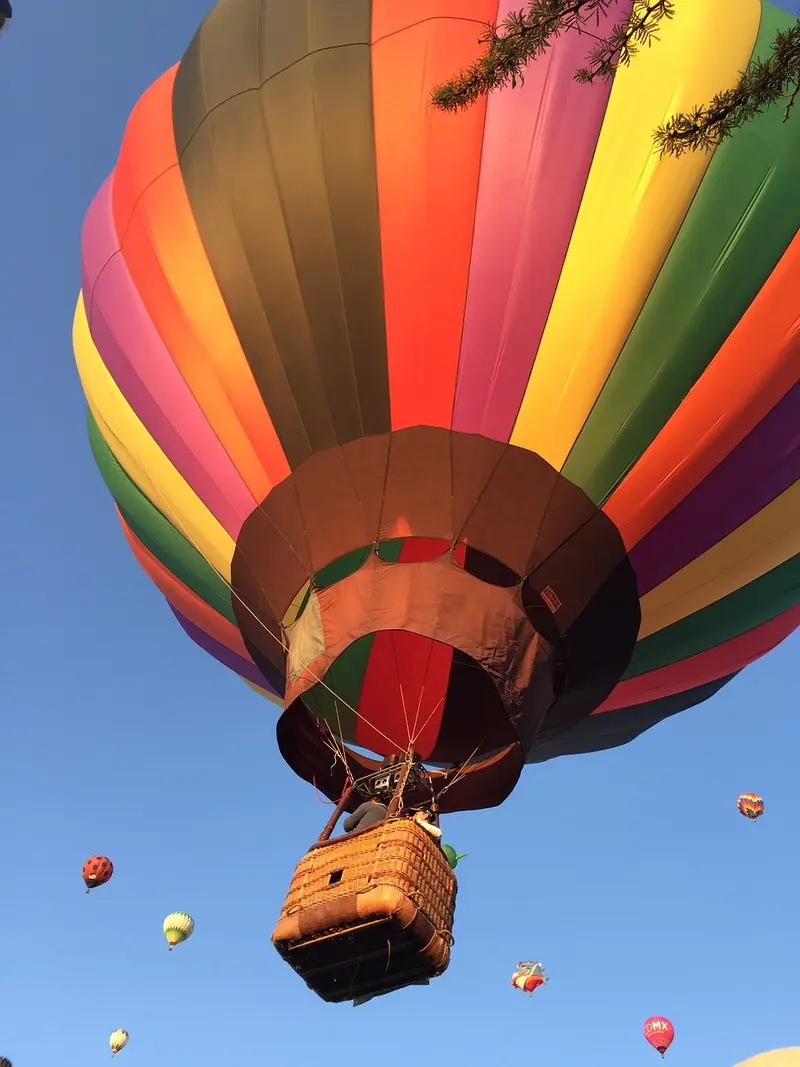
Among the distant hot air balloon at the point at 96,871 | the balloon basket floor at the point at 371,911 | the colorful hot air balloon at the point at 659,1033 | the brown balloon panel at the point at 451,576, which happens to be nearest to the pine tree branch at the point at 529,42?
the brown balloon panel at the point at 451,576

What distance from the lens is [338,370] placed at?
4.45 m

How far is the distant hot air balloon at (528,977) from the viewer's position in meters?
13.6

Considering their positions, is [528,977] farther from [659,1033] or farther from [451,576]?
[451,576]

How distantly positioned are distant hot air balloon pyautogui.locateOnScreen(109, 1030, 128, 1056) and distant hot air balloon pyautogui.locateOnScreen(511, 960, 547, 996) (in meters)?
5.54

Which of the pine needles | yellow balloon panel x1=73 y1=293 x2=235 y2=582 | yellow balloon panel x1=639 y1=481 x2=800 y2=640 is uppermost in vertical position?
yellow balloon panel x1=73 y1=293 x2=235 y2=582

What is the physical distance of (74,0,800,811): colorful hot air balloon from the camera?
4234 millimetres

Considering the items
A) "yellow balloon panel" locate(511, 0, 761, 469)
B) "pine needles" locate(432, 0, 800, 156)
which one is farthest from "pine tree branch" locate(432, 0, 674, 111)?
"yellow balloon panel" locate(511, 0, 761, 469)

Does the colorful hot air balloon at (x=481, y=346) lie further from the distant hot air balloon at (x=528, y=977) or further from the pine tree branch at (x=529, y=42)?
the distant hot air balloon at (x=528, y=977)

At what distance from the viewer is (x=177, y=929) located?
11281 millimetres

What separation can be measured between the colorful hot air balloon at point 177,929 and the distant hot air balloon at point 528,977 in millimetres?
5198

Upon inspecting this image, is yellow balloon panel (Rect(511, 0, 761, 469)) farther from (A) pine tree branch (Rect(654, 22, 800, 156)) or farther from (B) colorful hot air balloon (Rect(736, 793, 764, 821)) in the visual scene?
(B) colorful hot air balloon (Rect(736, 793, 764, 821))

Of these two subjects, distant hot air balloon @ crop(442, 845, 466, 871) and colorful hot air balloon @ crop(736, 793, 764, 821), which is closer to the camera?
distant hot air balloon @ crop(442, 845, 466, 871)

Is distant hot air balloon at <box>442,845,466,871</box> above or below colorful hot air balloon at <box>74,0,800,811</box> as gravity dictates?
below

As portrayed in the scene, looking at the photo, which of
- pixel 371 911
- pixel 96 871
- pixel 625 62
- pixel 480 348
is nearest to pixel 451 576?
pixel 480 348
